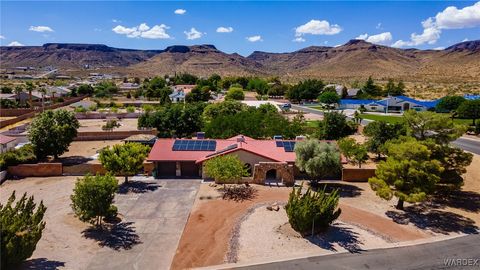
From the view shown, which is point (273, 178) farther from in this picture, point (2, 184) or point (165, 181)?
point (2, 184)

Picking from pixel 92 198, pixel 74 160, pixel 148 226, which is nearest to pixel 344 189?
pixel 148 226

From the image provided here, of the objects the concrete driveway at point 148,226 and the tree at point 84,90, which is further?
the tree at point 84,90

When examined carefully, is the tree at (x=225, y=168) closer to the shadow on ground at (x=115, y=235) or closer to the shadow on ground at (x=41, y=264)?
the shadow on ground at (x=115, y=235)

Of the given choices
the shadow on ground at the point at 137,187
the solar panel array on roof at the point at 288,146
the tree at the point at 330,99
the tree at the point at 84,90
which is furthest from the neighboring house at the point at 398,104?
the tree at the point at 84,90

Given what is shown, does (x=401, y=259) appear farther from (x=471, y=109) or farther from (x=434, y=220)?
(x=471, y=109)

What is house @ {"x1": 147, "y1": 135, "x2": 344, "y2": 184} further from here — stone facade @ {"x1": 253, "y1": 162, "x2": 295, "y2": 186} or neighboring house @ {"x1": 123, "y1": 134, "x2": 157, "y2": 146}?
neighboring house @ {"x1": 123, "y1": 134, "x2": 157, "y2": 146}
